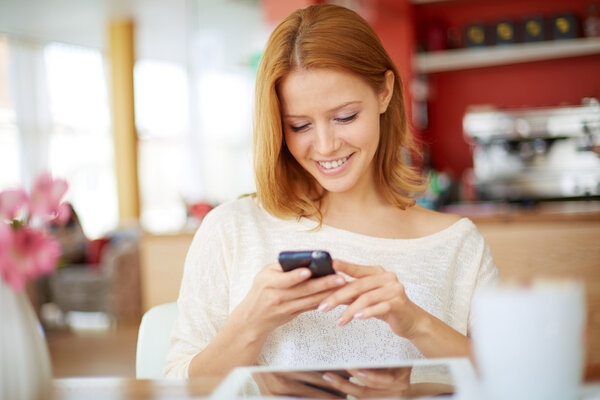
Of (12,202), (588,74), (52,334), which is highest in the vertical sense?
(588,74)

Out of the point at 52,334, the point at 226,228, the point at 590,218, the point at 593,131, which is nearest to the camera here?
the point at 226,228

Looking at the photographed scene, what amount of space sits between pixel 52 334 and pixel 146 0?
15.8 feet

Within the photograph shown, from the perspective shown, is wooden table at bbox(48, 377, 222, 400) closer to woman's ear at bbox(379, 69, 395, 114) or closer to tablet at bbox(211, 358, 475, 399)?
tablet at bbox(211, 358, 475, 399)

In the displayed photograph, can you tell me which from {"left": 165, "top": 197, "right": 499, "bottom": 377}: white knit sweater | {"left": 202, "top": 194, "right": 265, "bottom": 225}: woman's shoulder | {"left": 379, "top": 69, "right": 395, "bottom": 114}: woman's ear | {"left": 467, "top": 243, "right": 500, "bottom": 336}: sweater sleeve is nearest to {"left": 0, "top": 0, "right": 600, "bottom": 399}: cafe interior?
{"left": 165, "top": 197, "right": 499, "bottom": 377}: white knit sweater

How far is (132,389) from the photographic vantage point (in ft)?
2.76

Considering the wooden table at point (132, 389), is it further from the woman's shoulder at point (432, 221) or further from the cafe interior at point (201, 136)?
the woman's shoulder at point (432, 221)

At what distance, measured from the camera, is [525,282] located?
0.63 meters

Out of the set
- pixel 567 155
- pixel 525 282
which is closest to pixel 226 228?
pixel 525 282

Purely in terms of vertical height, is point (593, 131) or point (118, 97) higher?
point (118, 97)

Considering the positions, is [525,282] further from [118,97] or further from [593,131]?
[118,97]

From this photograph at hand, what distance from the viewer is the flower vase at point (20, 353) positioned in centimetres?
73

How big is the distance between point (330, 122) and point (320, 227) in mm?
269

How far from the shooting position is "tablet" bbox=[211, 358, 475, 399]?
74cm

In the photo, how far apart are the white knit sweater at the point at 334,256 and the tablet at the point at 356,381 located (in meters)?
0.50
